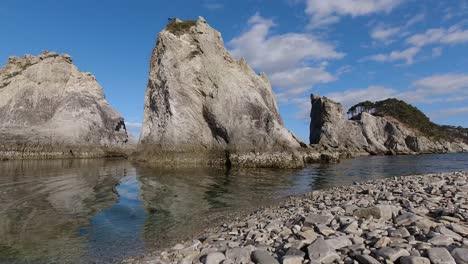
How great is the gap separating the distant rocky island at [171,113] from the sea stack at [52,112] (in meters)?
0.13

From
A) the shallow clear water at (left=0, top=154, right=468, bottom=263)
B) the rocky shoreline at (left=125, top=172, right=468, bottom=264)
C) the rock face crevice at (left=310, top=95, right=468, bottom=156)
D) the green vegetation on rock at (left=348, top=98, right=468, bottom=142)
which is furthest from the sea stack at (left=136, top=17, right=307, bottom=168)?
the green vegetation on rock at (left=348, top=98, right=468, bottom=142)

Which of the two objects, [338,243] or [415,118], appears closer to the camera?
[338,243]

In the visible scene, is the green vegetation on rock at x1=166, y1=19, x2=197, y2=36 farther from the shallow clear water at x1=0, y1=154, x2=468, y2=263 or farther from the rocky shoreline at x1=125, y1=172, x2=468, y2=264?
the rocky shoreline at x1=125, y1=172, x2=468, y2=264

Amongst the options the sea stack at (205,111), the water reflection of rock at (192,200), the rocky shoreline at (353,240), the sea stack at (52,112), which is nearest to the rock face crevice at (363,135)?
the sea stack at (205,111)

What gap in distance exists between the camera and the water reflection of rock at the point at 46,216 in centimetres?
738

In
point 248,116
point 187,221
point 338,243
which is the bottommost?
point 187,221

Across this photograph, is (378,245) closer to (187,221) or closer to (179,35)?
(187,221)

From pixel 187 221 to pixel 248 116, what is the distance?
78.1 ft

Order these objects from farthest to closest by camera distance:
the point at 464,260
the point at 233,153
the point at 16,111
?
the point at 16,111, the point at 233,153, the point at 464,260

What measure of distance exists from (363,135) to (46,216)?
85.9 meters

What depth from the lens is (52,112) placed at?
165ft

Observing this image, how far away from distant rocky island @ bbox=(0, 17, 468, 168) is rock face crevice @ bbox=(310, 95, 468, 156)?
19359 millimetres

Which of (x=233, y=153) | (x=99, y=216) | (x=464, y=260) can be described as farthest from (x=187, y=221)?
(x=233, y=153)

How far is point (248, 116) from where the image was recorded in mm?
33750
